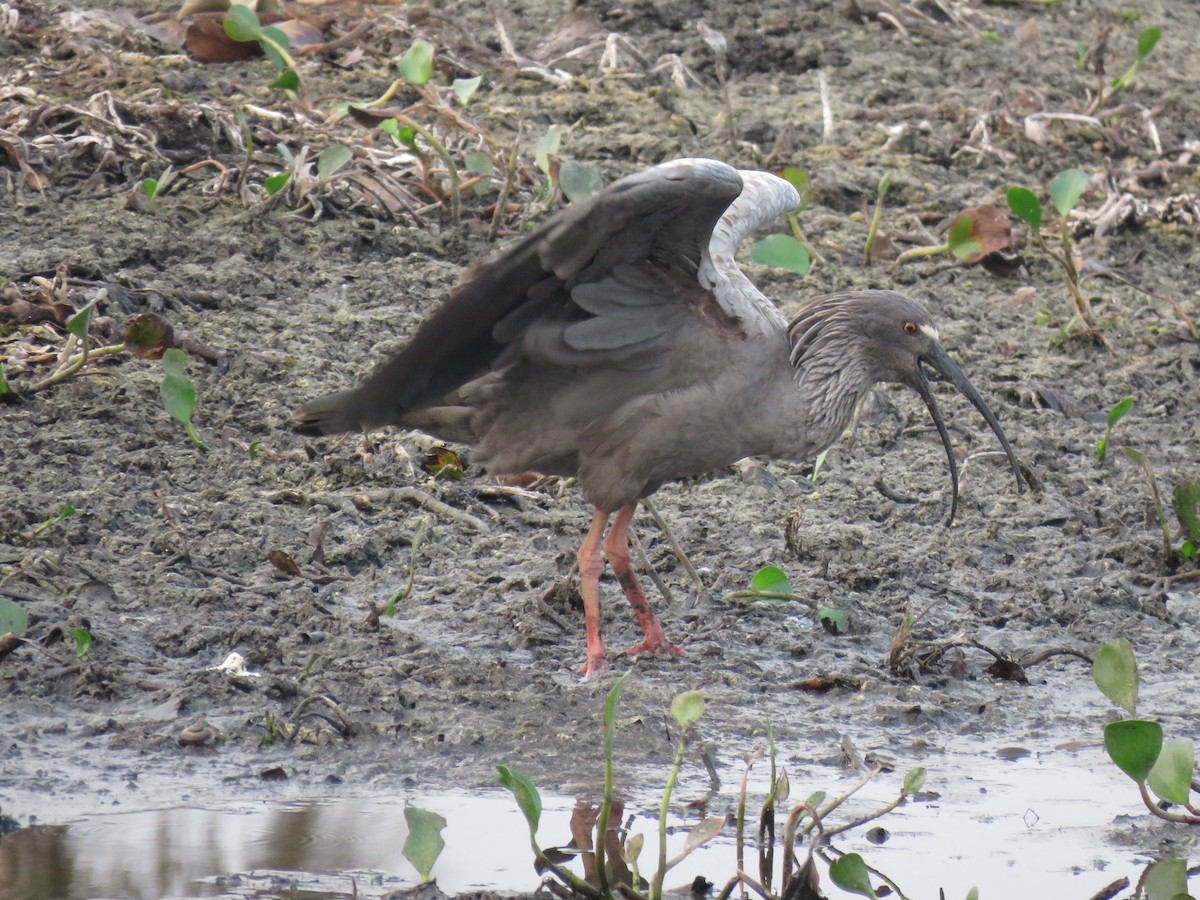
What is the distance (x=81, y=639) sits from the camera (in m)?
4.63

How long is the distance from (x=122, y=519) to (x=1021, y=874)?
301cm

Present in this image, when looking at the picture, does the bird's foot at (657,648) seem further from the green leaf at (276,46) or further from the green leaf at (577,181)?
the green leaf at (276,46)

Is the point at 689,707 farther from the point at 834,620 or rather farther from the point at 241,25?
the point at 241,25

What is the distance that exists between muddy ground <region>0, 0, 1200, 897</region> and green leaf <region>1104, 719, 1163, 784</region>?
0.54 metres

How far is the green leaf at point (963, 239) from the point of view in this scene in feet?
25.6

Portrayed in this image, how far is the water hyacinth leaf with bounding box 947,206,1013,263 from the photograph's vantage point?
7836 mm

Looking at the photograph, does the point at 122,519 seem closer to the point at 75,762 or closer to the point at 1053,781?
the point at 75,762

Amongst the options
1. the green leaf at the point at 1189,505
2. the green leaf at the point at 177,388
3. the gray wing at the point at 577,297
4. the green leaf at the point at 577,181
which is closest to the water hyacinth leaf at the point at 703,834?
the gray wing at the point at 577,297

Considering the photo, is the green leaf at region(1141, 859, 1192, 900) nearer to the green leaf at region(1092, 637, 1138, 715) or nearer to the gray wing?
the green leaf at region(1092, 637, 1138, 715)

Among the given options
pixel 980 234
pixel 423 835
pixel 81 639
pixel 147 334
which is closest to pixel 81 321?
pixel 147 334

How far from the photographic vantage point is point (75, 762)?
4.25 metres

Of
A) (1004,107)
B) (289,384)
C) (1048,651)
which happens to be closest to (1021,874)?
(1048,651)

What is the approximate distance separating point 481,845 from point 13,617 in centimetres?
144

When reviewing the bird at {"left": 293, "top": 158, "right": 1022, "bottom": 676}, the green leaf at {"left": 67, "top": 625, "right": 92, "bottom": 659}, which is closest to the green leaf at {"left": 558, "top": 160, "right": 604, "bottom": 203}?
the bird at {"left": 293, "top": 158, "right": 1022, "bottom": 676}
